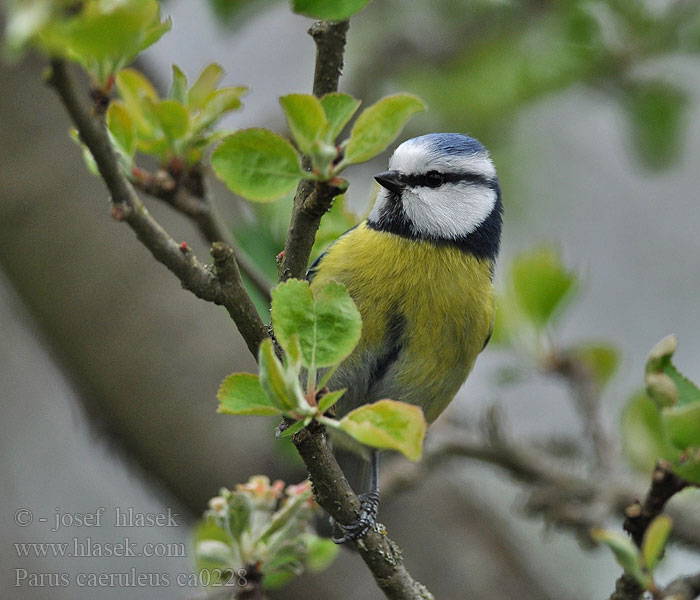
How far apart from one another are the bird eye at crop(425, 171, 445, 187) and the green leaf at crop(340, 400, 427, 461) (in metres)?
1.21

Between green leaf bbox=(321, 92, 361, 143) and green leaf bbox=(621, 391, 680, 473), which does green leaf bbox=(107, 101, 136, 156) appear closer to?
green leaf bbox=(321, 92, 361, 143)

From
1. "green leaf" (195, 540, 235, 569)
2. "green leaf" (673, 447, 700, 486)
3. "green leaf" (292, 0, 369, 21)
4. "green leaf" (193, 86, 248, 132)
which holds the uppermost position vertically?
"green leaf" (292, 0, 369, 21)

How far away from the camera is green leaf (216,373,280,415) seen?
0.98 meters

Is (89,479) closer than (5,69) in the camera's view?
No

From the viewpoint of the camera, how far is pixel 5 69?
9.19 ft

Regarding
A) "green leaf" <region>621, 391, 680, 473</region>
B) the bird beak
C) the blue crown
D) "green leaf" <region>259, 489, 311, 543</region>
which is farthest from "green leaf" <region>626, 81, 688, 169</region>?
"green leaf" <region>259, 489, 311, 543</region>

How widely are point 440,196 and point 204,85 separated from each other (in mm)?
974

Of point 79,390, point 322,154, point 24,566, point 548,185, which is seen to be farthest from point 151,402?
point 548,185

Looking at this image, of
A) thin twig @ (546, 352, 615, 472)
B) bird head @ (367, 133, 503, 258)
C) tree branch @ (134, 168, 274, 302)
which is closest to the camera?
tree branch @ (134, 168, 274, 302)

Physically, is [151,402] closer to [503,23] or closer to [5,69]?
[5,69]

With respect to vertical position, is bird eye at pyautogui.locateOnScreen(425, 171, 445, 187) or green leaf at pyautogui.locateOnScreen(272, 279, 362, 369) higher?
green leaf at pyautogui.locateOnScreen(272, 279, 362, 369)

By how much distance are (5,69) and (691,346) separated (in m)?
4.52

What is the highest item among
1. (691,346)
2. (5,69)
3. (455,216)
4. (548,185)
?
(5,69)

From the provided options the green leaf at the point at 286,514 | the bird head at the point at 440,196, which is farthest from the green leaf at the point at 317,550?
the bird head at the point at 440,196
